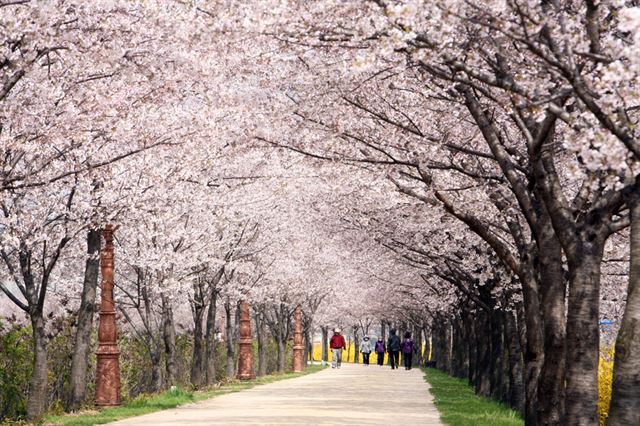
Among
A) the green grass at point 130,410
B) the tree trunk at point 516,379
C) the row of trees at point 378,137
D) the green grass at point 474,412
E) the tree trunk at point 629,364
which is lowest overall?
the green grass at point 474,412

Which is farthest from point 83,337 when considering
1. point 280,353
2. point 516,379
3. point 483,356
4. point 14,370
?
point 280,353

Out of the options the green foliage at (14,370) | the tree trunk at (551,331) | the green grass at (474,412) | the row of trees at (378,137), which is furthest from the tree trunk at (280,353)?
the tree trunk at (551,331)

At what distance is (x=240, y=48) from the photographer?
15375 mm

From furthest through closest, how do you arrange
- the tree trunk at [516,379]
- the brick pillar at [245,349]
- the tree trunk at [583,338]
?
the brick pillar at [245,349]
the tree trunk at [516,379]
the tree trunk at [583,338]

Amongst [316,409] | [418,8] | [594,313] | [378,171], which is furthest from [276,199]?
[418,8]

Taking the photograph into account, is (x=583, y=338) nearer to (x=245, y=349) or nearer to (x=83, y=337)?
(x=83, y=337)

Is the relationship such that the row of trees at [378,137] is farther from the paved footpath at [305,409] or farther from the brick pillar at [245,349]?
the brick pillar at [245,349]

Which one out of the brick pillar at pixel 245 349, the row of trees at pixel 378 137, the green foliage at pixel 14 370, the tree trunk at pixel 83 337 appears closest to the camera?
the row of trees at pixel 378 137

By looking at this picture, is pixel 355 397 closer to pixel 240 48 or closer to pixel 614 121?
pixel 240 48

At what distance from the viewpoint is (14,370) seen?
24234 mm

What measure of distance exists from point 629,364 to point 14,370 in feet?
58.6

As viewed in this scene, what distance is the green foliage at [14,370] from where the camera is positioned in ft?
78.8

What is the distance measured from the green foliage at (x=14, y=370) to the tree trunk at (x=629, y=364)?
681 inches

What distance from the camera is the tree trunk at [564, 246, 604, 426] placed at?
449 inches
